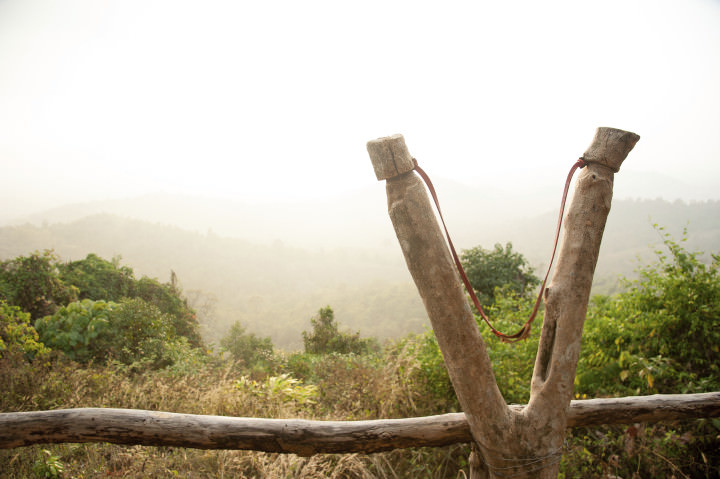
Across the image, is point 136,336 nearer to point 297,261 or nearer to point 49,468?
point 49,468

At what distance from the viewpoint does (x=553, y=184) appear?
1444 inches

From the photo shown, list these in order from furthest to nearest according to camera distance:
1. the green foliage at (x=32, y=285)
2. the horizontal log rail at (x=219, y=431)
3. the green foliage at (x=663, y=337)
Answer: the green foliage at (x=32, y=285)
the green foliage at (x=663, y=337)
the horizontal log rail at (x=219, y=431)

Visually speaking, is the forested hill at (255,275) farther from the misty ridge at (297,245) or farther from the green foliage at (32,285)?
the green foliage at (32,285)

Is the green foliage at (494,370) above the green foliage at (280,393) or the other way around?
above

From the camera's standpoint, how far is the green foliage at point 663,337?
10.7 ft

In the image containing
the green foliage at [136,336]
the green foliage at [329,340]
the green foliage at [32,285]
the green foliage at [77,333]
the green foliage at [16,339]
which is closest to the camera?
the green foliage at [16,339]

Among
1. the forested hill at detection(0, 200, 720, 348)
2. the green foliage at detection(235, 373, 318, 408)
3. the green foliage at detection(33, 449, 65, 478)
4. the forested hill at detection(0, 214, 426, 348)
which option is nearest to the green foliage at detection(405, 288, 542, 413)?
the green foliage at detection(235, 373, 318, 408)

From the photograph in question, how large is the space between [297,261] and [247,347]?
22.4 metres

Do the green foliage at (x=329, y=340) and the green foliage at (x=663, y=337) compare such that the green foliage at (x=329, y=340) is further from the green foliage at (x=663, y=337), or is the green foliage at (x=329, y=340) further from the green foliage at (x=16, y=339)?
the green foliage at (x=663, y=337)

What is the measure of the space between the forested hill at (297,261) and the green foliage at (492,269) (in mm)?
7842

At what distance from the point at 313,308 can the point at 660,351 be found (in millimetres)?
22103

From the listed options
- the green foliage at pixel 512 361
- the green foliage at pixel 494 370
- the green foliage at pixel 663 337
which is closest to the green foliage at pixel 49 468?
the green foliage at pixel 494 370

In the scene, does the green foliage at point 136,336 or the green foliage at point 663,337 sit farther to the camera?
the green foliage at point 136,336

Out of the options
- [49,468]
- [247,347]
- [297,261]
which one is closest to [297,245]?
[297,261]
